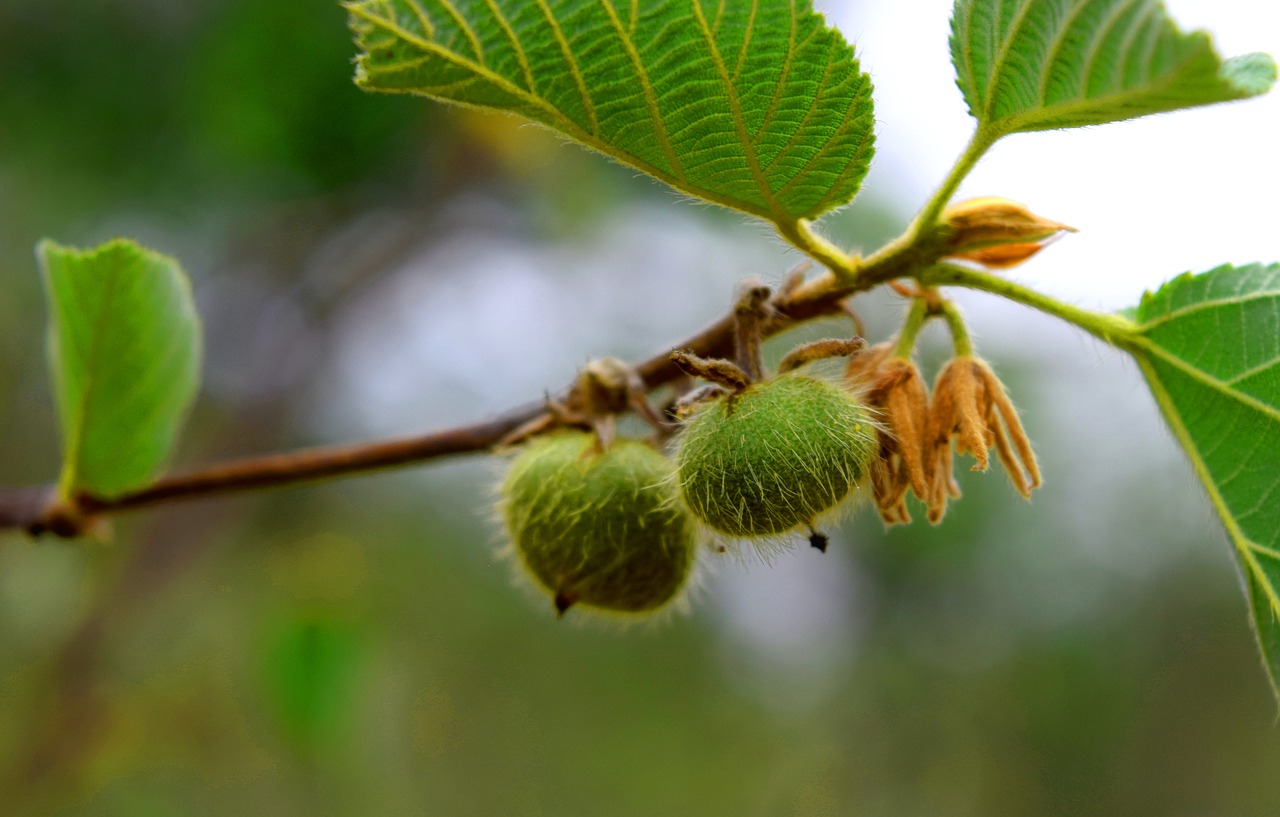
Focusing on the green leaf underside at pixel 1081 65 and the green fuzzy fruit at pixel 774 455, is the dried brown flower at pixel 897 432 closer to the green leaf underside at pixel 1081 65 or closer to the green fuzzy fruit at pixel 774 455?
the green fuzzy fruit at pixel 774 455

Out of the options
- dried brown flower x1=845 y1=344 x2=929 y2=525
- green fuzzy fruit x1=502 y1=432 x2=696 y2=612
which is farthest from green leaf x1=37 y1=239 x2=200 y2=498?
dried brown flower x1=845 y1=344 x2=929 y2=525

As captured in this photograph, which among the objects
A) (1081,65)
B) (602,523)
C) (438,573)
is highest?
(1081,65)

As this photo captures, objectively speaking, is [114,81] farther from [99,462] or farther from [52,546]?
[99,462]

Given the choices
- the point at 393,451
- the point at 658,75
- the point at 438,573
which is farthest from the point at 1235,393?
the point at 438,573

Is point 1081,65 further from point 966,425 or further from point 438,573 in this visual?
point 438,573

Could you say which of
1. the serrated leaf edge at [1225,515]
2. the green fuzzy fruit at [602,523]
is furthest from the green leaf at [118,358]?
the serrated leaf edge at [1225,515]

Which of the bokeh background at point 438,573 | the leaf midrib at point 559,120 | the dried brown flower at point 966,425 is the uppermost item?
the leaf midrib at point 559,120
